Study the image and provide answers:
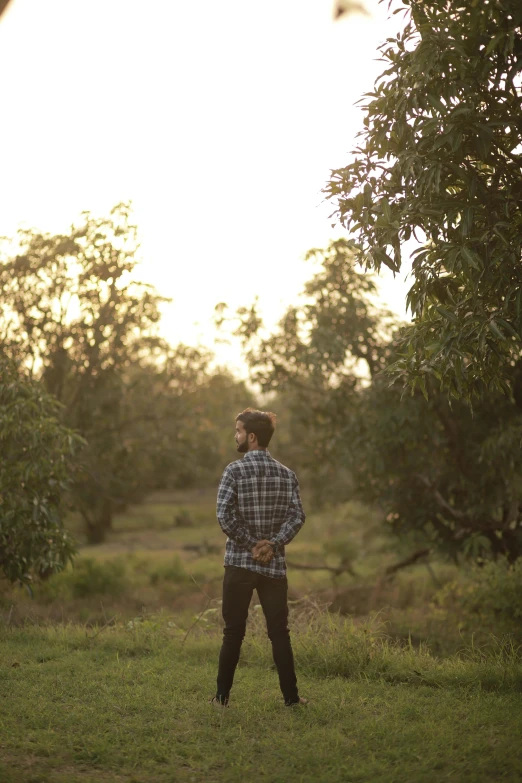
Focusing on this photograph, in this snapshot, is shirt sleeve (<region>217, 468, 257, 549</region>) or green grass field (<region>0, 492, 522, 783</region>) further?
shirt sleeve (<region>217, 468, 257, 549</region>)

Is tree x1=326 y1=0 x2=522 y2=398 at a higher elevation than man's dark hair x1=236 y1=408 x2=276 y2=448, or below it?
higher

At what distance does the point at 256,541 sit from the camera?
5652 mm

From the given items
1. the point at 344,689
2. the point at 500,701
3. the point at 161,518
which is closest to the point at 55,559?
the point at 344,689

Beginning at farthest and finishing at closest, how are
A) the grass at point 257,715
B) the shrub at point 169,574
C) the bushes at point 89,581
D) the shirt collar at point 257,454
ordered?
the shrub at point 169,574, the bushes at point 89,581, the shirt collar at point 257,454, the grass at point 257,715

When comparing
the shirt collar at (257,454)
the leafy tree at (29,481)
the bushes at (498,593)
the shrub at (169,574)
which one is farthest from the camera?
the shrub at (169,574)

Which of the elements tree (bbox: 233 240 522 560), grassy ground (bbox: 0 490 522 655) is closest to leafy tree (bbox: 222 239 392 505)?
tree (bbox: 233 240 522 560)

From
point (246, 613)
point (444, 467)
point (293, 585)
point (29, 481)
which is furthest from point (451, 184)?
point (293, 585)

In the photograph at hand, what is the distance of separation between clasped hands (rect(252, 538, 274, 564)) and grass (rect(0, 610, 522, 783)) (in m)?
1.04

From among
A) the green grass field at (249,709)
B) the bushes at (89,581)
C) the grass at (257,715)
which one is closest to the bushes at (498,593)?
the green grass field at (249,709)

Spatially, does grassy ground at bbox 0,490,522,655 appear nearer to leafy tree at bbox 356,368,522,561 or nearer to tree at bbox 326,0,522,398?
leafy tree at bbox 356,368,522,561

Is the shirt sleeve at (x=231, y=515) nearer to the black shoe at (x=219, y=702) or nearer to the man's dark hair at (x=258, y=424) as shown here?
the man's dark hair at (x=258, y=424)

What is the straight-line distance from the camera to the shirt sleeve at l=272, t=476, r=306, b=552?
5672 mm

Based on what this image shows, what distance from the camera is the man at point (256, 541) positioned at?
5.62 meters

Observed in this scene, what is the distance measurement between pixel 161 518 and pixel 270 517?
32.8 metres
